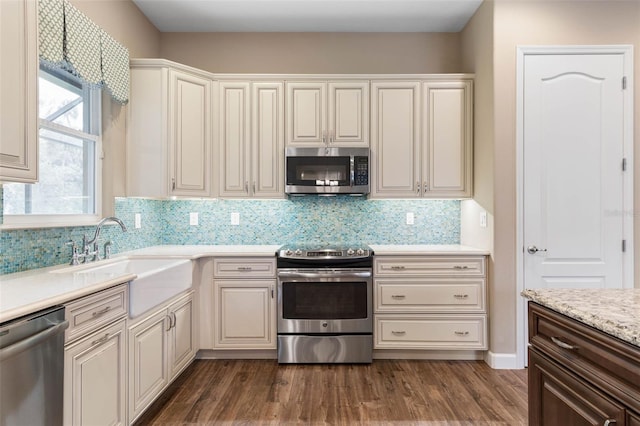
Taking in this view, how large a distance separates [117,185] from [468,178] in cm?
295

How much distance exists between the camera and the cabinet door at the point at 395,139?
310 centimetres

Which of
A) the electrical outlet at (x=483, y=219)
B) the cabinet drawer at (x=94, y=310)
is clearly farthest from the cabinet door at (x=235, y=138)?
the electrical outlet at (x=483, y=219)

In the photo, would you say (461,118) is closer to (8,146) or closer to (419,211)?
(419,211)

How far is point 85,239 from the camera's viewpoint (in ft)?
7.13

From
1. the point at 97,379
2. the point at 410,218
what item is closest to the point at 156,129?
the point at 97,379

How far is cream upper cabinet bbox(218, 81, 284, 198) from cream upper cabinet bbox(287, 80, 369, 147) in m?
0.14

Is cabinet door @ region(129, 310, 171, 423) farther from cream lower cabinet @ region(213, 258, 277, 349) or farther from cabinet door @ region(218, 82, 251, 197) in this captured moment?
cabinet door @ region(218, 82, 251, 197)

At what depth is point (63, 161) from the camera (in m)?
2.25

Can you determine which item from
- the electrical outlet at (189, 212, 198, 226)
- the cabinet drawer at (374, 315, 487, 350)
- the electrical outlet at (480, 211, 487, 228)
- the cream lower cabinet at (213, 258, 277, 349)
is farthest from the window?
the electrical outlet at (480, 211, 487, 228)

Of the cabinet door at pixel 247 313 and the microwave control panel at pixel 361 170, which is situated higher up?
the microwave control panel at pixel 361 170

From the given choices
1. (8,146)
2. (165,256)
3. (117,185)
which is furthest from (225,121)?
(8,146)

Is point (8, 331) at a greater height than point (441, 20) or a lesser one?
lesser

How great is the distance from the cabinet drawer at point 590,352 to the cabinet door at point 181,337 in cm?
213

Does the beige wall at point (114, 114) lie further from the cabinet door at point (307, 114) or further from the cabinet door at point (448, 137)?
the cabinet door at point (448, 137)
